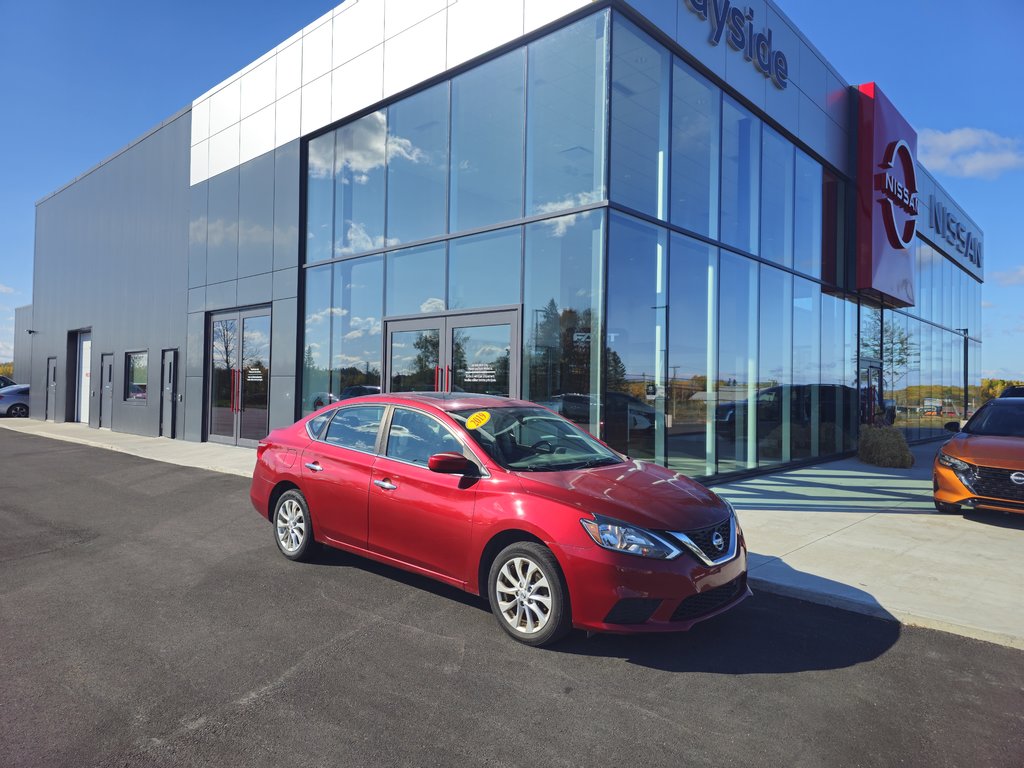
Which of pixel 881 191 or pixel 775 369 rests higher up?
pixel 881 191

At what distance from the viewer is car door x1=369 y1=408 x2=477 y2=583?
4.54 metres

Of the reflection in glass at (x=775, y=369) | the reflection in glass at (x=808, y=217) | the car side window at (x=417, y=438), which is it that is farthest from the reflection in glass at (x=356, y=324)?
the reflection in glass at (x=808, y=217)

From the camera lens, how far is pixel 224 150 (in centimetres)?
1742

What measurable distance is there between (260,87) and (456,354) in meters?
10.1

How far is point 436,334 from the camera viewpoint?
457 inches

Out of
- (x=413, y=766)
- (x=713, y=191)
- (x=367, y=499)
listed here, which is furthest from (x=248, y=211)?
(x=413, y=766)

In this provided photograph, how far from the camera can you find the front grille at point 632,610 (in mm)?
3811

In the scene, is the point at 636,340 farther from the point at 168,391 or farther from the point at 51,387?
the point at 51,387

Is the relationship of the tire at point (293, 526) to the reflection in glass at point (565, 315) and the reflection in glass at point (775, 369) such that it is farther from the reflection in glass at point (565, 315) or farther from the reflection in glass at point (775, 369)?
the reflection in glass at point (775, 369)

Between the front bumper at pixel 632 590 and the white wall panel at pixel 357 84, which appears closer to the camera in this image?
the front bumper at pixel 632 590

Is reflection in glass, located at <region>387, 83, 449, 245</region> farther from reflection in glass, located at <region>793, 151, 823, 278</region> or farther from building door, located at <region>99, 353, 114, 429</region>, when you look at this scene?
building door, located at <region>99, 353, 114, 429</region>

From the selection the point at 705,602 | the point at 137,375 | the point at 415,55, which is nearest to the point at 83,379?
the point at 137,375

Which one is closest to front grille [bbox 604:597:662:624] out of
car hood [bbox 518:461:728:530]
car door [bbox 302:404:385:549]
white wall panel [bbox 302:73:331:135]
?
car hood [bbox 518:461:728:530]

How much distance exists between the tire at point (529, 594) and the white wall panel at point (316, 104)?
1287cm
